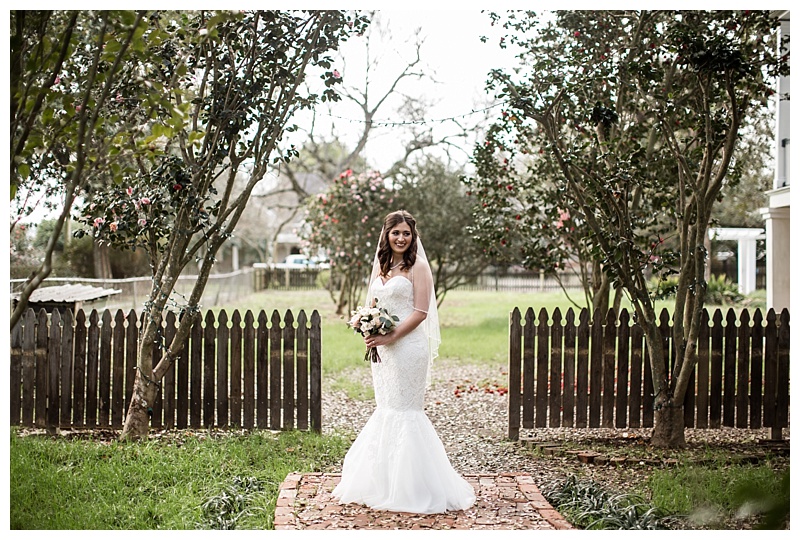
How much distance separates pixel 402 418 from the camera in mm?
4684

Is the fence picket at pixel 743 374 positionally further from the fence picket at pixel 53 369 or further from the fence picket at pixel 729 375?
the fence picket at pixel 53 369

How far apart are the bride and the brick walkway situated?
10cm

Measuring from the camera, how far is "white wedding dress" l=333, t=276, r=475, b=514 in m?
4.44

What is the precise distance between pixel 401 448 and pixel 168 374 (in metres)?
2.64

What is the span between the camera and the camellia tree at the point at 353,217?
1487 centimetres

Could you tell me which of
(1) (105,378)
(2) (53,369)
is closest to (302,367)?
(1) (105,378)

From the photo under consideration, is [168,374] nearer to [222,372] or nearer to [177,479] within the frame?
[222,372]

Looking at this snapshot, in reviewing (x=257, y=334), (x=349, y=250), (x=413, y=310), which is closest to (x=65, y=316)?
(x=257, y=334)

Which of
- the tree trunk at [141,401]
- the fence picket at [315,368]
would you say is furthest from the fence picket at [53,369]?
the fence picket at [315,368]

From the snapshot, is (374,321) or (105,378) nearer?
(374,321)

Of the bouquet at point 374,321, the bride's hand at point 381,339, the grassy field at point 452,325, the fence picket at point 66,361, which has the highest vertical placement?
the bouquet at point 374,321

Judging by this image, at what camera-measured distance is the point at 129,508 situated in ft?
14.5

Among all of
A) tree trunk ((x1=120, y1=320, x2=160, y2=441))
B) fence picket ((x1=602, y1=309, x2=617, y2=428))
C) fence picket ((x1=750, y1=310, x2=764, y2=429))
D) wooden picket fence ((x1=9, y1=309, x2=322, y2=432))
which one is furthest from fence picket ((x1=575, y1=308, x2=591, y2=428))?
tree trunk ((x1=120, y1=320, x2=160, y2=441))

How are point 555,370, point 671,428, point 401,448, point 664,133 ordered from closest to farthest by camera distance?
1. point 401,448
2. point 664,133
3. point 671,428
4. point 555,370
